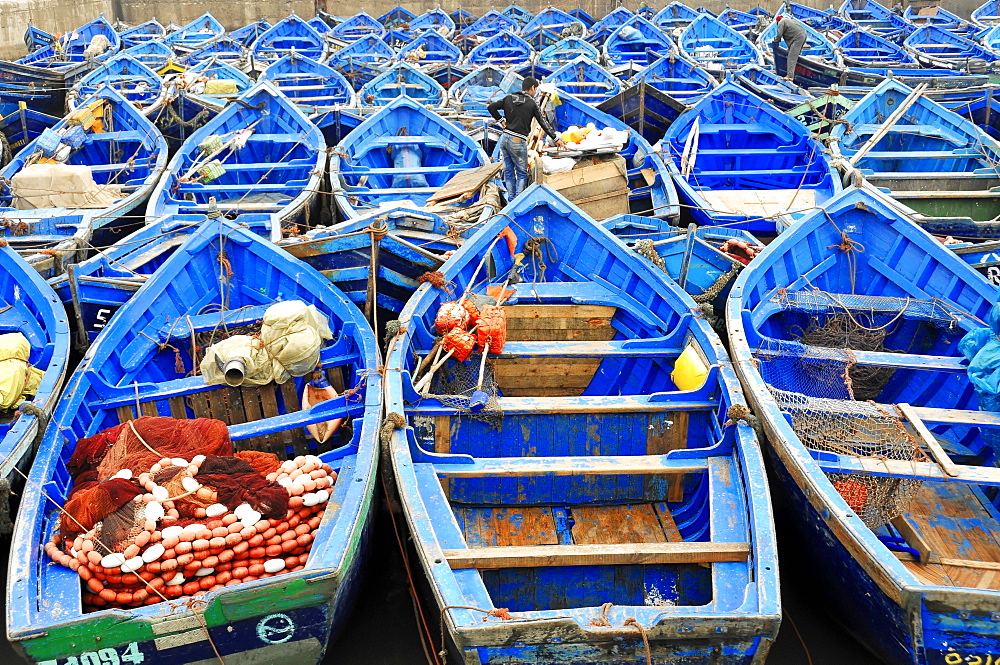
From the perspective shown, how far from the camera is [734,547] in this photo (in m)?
4.56

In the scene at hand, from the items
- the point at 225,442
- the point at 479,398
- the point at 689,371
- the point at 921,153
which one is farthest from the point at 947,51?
the point at 225,442

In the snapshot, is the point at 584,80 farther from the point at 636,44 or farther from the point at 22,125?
the point at 22,125

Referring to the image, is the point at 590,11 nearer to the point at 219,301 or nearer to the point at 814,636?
the point at 219,301

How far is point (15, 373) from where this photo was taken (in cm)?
601

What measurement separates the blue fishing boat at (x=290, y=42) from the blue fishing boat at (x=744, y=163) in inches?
498

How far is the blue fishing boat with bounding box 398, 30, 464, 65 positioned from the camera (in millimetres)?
20270

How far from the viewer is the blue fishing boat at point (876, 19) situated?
2416 centimetres

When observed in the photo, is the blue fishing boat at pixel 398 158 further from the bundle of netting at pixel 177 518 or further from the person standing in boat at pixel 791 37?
the person standing in boat at pixel 791 37

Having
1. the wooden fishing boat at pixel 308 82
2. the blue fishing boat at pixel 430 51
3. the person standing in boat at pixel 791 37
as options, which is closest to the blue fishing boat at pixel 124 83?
the wooden fishing boat at pixel 308 82

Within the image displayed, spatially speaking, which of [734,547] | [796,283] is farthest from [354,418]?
[796,283]

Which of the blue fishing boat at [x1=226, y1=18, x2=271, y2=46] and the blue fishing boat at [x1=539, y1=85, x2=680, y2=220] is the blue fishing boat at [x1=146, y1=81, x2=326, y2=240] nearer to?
the blue fishing boat at [x1=539, y1=85, x2=680, y2=220]

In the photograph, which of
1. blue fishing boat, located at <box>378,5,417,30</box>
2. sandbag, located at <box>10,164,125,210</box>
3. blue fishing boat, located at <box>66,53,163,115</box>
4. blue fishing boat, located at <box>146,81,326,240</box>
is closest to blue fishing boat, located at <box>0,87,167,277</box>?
sandbag, located at <box>10,164,125,210</box>

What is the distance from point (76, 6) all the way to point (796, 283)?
26.8m

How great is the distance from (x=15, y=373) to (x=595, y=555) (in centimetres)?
458
